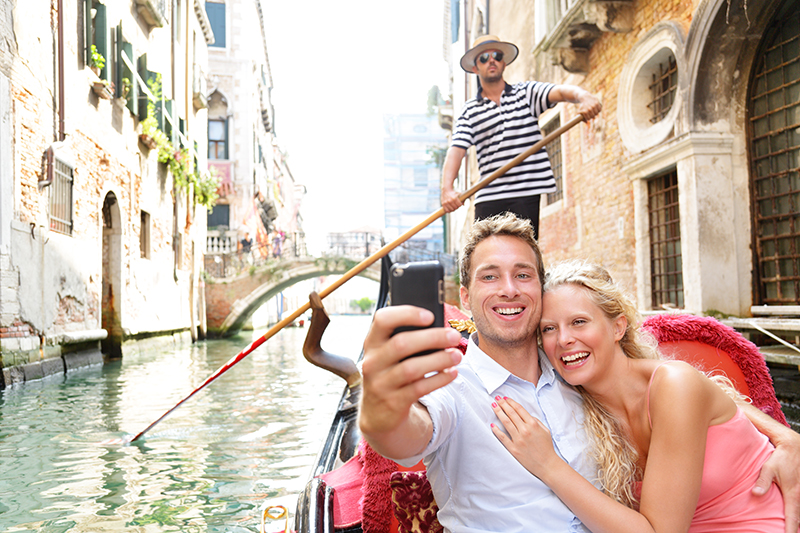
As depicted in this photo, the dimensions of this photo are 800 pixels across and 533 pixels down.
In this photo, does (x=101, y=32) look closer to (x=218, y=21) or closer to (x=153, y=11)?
(x=153, y=11)

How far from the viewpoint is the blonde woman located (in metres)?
0.97

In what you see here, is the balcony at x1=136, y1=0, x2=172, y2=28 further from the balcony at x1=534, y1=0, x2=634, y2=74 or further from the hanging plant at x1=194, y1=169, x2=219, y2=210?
the balcony at x1=534, y1=0, x2=634, y2=74

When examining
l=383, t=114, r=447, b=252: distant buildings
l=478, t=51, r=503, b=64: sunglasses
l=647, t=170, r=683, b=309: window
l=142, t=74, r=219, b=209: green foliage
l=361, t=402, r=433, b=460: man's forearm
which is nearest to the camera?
l=361, t=402, r=433, b=460: man's forearm

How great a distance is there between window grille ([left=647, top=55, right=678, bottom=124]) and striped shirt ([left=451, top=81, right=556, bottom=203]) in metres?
2.66

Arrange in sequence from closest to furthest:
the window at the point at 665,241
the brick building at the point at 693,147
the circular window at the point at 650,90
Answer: the brick building at the point at 693,147
the circular window at the point at 650,90
the window at the point at 665,241

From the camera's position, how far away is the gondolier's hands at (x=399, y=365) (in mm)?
582

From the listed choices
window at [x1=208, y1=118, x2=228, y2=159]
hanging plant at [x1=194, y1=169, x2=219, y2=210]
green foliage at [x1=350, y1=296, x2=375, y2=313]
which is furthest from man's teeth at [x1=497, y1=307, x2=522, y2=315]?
green foliage at [x1=350, y1=296, x2=375, y2=313]

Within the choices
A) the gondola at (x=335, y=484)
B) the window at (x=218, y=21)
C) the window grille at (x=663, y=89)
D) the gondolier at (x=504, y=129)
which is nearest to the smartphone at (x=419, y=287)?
the gondola at (x=335, y=484)

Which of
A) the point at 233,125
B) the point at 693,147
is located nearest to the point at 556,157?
the point at 693,147

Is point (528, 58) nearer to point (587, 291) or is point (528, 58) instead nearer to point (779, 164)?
point (779, 164)

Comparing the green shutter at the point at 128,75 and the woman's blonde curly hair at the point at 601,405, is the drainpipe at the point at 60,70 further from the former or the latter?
the woman's blonde curly hair at the point at 601,405

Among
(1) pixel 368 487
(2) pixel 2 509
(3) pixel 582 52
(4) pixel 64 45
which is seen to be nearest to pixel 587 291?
(1) pixel 368 487

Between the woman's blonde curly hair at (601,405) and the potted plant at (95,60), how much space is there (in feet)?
19.4

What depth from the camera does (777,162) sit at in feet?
11.6
